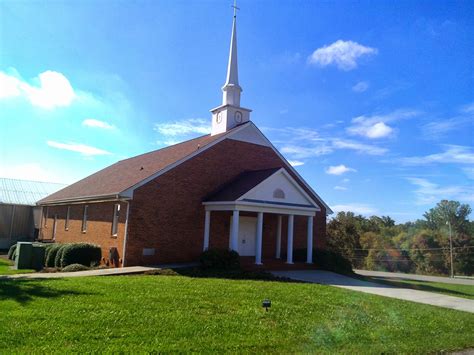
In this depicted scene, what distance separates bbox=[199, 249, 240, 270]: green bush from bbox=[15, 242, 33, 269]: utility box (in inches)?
321

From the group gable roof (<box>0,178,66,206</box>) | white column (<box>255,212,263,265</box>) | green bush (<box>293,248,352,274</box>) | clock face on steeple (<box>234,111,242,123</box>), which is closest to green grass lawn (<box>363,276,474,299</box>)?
green bush (<box>293,248,352,274</box>)

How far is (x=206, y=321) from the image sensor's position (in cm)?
852

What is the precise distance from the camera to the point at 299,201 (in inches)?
851

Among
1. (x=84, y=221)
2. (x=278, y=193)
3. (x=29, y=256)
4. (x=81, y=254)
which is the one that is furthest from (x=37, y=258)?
(x=278, y=193)

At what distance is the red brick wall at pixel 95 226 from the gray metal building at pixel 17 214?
8.87 meters

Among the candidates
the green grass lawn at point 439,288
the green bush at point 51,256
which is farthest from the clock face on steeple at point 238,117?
the green bush at point 51,256

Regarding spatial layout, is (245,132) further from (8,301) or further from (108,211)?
(8,301)

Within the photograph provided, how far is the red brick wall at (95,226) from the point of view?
19.7 m

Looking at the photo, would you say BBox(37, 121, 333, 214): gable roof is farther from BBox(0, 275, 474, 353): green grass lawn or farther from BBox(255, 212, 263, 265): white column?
BBox(0, 275, 474, 353): green grass lawn

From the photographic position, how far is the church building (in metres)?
19.3

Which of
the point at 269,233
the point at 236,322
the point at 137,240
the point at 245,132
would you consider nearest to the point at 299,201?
the point at 269,233

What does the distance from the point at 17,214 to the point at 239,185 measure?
26.9 meters

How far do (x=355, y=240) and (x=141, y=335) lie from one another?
1674 inches

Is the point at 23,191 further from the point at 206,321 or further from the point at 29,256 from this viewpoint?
the point at 206,321
